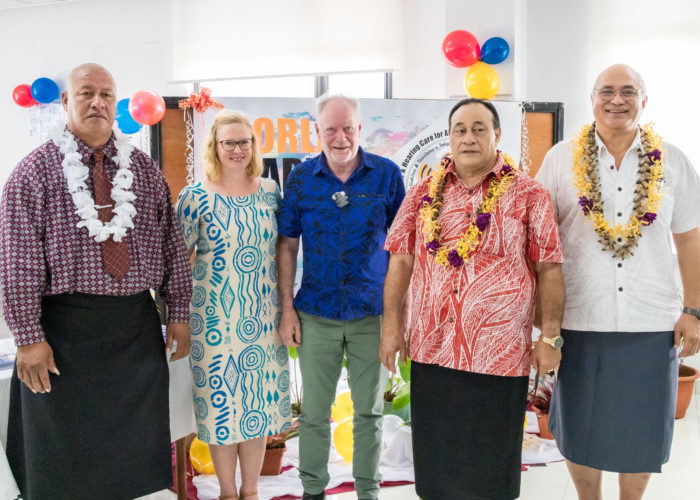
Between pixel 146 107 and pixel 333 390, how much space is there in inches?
93.2

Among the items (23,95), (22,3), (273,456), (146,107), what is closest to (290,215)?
(273,456)

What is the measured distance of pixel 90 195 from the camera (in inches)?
72.2

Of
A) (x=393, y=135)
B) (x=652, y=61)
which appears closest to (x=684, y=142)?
(x=652, y=61)

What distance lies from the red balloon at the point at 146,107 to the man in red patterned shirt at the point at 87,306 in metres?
1.89

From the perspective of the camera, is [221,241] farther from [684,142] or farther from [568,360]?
[684,142]

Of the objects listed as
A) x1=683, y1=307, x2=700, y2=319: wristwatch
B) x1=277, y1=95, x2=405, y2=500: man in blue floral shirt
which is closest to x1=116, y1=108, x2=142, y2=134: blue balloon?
x1=277, y1=95, x2=405, y2=500: man in blue floral shirt

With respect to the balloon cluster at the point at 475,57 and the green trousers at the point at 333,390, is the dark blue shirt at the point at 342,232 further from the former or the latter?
the balloon cluster at the point at 475,57

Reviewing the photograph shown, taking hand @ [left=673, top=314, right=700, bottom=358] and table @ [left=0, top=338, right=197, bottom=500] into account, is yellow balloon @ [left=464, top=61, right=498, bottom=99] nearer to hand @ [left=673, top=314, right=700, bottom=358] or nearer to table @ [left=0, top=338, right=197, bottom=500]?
hand @ [left=673, top=314, right=700, bottom=358]

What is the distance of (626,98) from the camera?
6.56ft

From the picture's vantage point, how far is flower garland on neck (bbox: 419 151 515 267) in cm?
187

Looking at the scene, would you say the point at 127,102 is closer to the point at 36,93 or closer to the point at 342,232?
the point at 36,93

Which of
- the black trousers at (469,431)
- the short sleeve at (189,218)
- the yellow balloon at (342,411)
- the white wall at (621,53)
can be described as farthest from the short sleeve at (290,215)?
the white wall at (621,53)

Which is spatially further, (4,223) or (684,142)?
(684,142)

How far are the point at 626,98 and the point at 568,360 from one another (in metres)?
0.94
